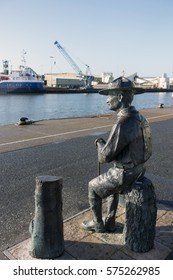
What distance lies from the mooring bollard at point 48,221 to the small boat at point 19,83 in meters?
67.1

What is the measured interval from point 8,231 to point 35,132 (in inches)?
289

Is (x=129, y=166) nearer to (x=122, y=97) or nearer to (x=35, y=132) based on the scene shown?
(x=122, y=97)

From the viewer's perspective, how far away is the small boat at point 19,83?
6700 cm

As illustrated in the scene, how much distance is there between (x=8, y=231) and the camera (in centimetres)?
357

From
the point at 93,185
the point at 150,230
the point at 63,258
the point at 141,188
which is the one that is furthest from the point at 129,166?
the point at 63,258

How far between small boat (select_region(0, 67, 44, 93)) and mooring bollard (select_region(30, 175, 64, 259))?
220 ft

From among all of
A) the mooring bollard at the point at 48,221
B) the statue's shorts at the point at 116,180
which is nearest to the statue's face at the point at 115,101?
the statue's shorts at the point at 116,180

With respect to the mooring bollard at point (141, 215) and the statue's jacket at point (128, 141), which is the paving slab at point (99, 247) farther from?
the statue's jacket at point (128, 141)

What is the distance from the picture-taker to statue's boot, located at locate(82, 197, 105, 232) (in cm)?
328

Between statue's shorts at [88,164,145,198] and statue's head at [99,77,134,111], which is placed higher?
statue's head at [99,77,134,111]

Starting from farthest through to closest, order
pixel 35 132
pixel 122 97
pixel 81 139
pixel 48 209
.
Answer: pixel 35 132, pixel 81 139, pixel 122 97, pixel 48 209

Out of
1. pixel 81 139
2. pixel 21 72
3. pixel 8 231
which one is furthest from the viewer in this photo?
pixel 21 72

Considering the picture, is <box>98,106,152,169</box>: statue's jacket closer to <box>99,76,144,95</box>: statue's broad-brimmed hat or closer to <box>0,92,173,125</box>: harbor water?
<box>99,76,144,95</box>: statue's broad-brimmed hat

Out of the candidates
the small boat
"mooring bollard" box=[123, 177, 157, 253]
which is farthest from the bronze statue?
the small boat
